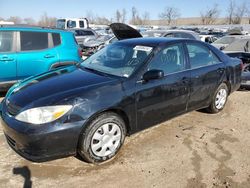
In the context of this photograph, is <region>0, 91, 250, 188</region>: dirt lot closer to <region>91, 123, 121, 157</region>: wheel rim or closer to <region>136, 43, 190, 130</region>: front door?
<region>91, 123, 121, 157</region>: wheel rim

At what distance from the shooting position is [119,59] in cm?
380

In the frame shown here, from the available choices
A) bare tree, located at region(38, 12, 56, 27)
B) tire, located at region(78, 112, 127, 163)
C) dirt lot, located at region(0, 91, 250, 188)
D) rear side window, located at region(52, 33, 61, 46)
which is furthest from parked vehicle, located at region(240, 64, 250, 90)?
bare tree, located at region(38, 12, 56, 27)

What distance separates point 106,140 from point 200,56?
2.33m

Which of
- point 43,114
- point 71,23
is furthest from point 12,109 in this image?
point 71,23

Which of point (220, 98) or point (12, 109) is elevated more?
point (12, 109)

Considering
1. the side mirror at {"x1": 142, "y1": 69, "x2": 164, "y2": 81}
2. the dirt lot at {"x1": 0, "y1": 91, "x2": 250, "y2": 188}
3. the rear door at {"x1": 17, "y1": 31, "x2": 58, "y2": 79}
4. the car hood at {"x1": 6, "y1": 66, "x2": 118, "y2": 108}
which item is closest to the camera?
the dirt lot at {"x1": 0, "y1": 91, "x2": 250, "y2": 188}

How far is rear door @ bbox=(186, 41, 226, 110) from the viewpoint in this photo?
161 inches

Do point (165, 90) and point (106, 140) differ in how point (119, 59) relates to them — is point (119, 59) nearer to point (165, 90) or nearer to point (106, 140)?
point (165, 90)

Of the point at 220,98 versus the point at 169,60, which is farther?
the point at 220,98

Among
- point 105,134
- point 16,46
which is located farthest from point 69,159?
point 16,46

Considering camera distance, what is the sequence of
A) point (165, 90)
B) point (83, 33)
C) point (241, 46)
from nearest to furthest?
1. point (165, 90)
2. point (241, 46)
3. point (83, 33)

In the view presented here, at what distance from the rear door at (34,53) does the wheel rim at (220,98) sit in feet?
12.1

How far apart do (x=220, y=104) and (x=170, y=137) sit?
65.4 inches

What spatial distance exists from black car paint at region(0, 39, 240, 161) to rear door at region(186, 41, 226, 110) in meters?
0.02
